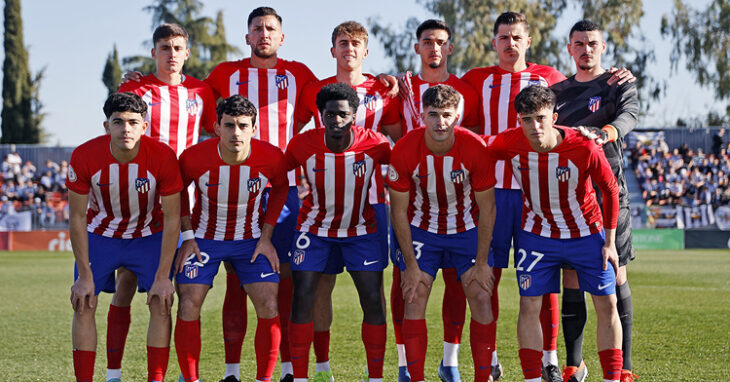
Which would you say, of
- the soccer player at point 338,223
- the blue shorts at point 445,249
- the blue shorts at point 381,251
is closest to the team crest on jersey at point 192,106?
the soccer player at point 338,223

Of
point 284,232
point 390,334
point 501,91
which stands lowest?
point 390,334

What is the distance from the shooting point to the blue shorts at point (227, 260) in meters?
4.54

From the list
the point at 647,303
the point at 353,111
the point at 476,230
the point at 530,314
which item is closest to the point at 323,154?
the point at 353,111

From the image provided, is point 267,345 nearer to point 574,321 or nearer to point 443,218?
point 443,218

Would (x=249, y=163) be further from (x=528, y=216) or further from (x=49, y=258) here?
(x=49, y=258)

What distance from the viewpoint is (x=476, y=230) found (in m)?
4.63

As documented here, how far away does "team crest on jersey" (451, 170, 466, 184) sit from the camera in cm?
449

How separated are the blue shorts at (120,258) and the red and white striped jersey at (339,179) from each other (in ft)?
3.21

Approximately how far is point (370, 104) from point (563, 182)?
60.4 inches

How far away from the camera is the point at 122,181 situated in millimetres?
4492

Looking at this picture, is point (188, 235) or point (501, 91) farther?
point (501, 91)

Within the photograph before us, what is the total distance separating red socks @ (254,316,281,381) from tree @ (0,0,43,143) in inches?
1585

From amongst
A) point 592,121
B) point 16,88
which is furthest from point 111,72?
point 592,121

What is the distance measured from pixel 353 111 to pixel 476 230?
1.10 metres
